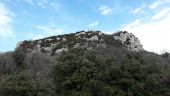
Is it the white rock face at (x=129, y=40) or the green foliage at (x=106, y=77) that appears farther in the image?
the white rock face at (x=129, y=40)

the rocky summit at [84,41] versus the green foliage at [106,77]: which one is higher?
the rocky summit at [84,41]

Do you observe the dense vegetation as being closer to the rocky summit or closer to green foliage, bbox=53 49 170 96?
green foliage, bbox=53 49 170 96

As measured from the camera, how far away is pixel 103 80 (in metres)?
24.8

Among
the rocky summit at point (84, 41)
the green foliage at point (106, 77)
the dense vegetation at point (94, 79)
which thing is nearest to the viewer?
the dense vegetation at point (94, 79)

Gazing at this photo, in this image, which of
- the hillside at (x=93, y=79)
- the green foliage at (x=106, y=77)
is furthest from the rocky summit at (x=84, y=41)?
the green foliage at (x=106, y=77)

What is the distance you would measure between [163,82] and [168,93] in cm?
97

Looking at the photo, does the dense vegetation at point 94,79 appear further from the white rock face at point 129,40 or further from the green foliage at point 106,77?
the white rock face at point 129,40

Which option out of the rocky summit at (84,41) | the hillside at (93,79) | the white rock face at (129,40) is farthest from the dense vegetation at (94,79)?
the white rock face at (129,40)

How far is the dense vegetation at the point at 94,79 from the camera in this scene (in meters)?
22.6

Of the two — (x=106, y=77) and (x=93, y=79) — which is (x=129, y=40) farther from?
(x=93, y=79)

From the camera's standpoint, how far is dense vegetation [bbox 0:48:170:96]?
22578 millimetres

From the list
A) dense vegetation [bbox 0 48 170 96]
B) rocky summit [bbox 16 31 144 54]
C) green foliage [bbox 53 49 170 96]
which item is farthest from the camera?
rocky summit [bbox 16 31 144 54]

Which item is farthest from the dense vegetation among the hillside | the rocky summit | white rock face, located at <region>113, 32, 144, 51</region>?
white rock face, located at <region>113, 32, 144, 51</region>

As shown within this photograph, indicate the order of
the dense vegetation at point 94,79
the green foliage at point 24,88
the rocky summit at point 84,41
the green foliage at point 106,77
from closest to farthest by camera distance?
the green foliage at point 24,88 → the dense vegetation at point 94,79 → the green foliage at point 106,77 → the rocky summit at point 84,41
